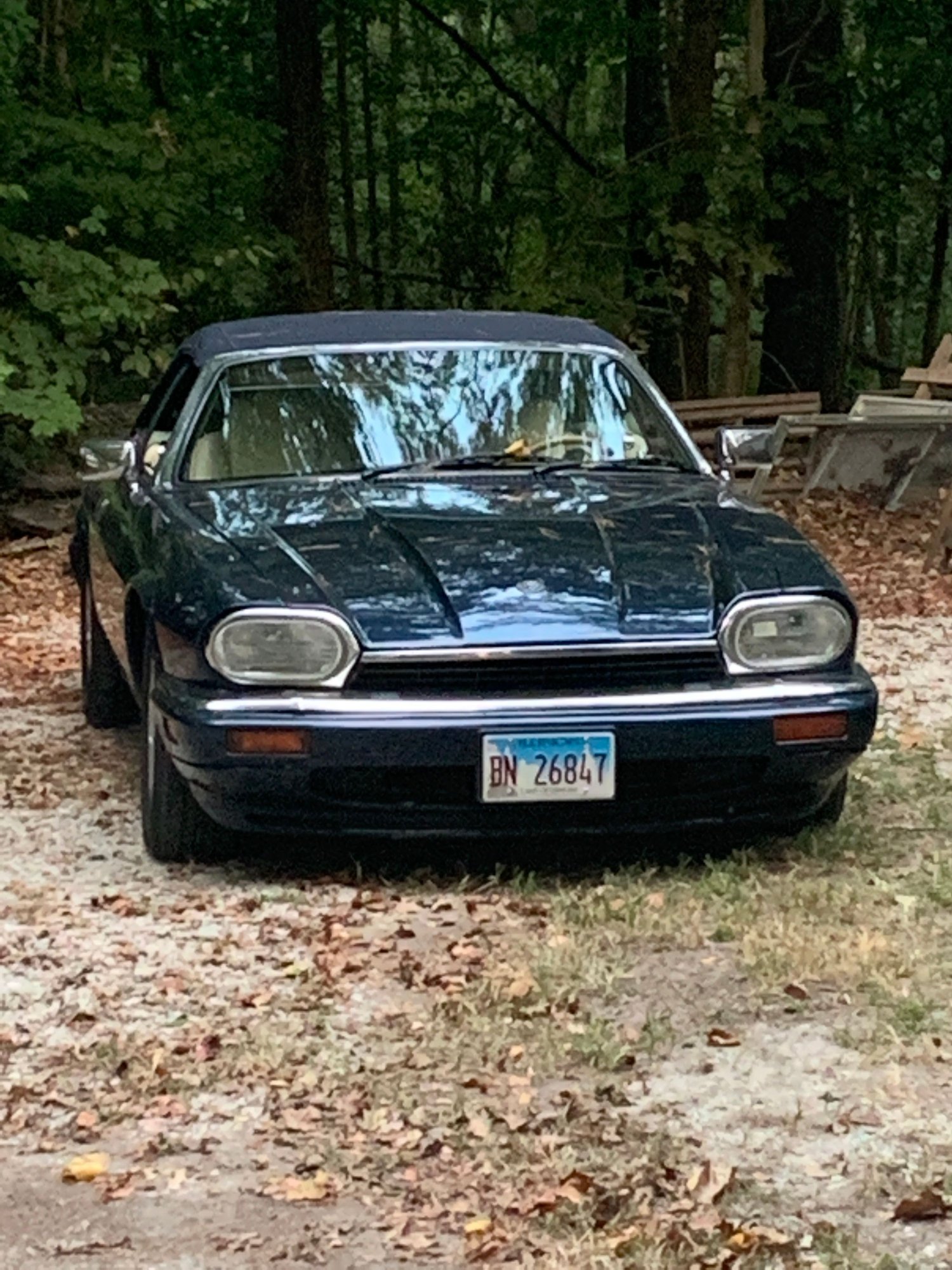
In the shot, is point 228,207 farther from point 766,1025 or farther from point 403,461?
point 766,1025

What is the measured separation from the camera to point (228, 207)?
1595 cm

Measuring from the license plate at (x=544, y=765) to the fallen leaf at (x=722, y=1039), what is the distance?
3.38 ft

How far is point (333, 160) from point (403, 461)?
833 inches

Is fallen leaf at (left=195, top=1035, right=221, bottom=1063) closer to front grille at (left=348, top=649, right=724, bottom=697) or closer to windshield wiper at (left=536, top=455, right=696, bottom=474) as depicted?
front grille at (left=348, top=649, right=724, bottom=697)

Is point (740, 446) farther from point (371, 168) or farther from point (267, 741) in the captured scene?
point (371, 168)

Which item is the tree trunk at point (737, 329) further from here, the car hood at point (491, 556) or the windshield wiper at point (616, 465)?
the car hood at point (491, 556)

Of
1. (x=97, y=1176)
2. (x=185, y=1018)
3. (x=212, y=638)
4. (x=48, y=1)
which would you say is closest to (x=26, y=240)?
(x=48, y=1)

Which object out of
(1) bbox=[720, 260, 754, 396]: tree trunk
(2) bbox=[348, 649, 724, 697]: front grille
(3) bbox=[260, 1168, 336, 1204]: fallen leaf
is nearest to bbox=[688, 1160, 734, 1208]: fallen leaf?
(3) bbox=[260, 1168, 336, 1204]: fallen leaf

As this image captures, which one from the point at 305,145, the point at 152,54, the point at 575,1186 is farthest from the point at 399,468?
the point at 152,54

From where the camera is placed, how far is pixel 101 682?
26.1 feet

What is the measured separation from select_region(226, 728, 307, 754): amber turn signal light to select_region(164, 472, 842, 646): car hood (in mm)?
301

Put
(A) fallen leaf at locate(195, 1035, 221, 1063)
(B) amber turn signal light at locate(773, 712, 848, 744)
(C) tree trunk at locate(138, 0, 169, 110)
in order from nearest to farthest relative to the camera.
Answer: (A) fallen leaf at locate(195, 1035, 221, 1063)
(B) amber turn signal light at locate(773, 712, 848, 744)
(C) tree trunk at locate(138, 0, 169, 110)

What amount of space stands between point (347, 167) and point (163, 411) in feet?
60.0

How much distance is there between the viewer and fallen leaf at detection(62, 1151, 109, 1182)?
368cm
